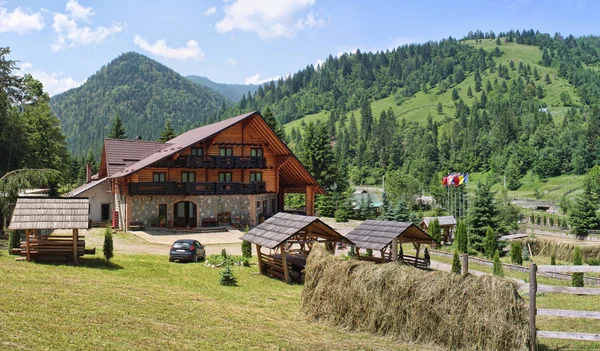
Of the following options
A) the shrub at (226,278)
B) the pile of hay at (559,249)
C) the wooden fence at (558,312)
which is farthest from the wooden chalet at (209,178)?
the wooden fence at (558,312)

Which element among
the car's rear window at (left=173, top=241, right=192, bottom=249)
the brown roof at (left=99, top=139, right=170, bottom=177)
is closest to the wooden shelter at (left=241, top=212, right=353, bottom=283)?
the car's rear window at (left=173, top=241, right=192, bottom=249)

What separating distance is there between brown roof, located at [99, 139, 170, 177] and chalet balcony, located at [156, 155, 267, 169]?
6304 mm

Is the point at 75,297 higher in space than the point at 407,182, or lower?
lower

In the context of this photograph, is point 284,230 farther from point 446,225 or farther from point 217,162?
point 446,225

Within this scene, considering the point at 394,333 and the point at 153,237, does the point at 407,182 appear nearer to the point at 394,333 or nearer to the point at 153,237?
the point at 153,237

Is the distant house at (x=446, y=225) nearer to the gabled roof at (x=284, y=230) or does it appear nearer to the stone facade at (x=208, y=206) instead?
the stone facade at (x=208, y=206)

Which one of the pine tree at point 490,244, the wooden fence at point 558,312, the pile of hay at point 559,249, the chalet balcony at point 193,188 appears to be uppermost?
the chalet balcony at point 193,188

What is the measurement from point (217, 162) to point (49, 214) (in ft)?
70.1

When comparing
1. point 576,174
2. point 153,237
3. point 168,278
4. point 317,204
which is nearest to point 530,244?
point 317,204

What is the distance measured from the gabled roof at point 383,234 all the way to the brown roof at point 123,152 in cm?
2652

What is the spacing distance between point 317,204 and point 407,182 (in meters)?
23.0

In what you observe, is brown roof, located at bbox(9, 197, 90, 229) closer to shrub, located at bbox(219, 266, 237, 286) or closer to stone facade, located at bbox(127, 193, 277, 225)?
shrub, located at bbox(219, 266, 237, 286)

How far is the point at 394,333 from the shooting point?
11719mm

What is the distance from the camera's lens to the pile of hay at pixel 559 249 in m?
38.3
